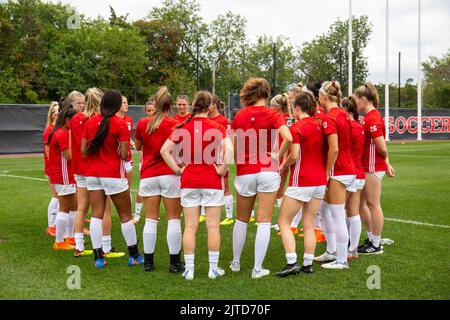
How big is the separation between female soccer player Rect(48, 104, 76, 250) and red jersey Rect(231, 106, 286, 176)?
285 centimetres

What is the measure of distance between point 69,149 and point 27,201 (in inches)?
206

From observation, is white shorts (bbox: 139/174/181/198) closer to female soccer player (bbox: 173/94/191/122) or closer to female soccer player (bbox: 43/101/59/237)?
Answer: female soccer player (bbox: 173/94/191/122)

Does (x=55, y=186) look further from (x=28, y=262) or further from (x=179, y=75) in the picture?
(x=179, y=75)

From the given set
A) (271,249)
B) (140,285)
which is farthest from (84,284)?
(271,249)

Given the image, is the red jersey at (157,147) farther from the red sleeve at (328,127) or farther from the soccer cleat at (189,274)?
the red sleeve at (328,127)

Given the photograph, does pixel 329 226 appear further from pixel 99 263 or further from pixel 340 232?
pixel 99 263

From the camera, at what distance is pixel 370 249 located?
724cm

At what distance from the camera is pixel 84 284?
583 cm

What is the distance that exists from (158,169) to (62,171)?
218cm

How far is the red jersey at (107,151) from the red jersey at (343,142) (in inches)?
95.7

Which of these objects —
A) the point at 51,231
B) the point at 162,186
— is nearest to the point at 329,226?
the point at 162,186

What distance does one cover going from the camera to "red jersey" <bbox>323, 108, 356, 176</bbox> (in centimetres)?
642

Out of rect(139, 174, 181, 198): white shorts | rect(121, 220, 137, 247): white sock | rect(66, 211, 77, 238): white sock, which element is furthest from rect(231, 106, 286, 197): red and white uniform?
rect(66, 211, 77, 238): white sock

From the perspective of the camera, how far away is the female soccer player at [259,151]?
5914mm
